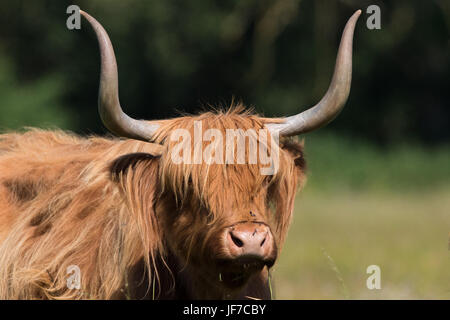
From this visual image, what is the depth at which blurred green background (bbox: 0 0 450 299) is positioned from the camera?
19.7 meters

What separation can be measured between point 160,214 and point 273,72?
61.6ft

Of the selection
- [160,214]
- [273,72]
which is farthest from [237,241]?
[273,72]

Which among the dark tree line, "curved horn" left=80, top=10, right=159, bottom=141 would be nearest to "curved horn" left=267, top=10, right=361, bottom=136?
"curved horn" left=80, top=10, right=159, bottom=141

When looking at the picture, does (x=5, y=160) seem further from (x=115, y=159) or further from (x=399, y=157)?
(x=399, y=157)

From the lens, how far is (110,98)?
388cm

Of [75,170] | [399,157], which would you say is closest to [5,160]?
[75,170]

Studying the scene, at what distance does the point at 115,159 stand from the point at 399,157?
1687 cm

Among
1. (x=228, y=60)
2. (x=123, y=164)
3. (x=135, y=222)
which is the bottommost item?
(x=135, y=222)

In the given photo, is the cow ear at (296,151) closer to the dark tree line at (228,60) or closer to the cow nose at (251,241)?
the cow nose at (251,241)

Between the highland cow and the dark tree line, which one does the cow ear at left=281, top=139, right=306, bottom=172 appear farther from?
the dark tree line

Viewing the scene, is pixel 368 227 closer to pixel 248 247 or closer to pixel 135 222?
pixel 135 222

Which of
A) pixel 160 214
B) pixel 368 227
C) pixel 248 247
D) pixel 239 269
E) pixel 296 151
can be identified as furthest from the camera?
pixel 368 227

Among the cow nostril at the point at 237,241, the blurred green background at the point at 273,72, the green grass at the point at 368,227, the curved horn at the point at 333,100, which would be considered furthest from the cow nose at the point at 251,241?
the blurred green background at the point at 273,72

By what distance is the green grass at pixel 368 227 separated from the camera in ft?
23.3
